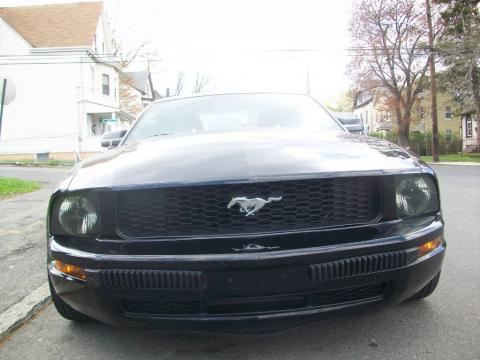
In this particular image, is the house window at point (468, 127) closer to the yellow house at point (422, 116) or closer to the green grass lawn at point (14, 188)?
the yellow house at point (422, 116)

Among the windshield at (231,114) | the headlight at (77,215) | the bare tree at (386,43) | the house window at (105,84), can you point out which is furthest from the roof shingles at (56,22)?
the headlight at (77,215)

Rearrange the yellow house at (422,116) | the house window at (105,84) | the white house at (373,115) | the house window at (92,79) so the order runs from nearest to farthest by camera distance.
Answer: the house window at (92,79)
the house window at (105,84)
the yellow house at (422,116)
the white house at (373,115)

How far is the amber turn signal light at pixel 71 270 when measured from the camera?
1996 mm

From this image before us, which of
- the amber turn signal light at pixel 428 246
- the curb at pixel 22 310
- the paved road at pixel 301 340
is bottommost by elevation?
the paved road at pixel 301 340

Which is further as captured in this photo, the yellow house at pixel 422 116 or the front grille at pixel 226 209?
the yellow house at pixel 422 116

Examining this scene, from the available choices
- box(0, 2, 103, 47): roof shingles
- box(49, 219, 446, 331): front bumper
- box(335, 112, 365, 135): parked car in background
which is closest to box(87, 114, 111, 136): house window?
box(0, 2, 103, 47): roof shingles

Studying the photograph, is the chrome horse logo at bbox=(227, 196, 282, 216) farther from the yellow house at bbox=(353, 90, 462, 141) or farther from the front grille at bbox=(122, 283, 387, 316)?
→ the yellow house at bbox=(353, 90, 462, 141)

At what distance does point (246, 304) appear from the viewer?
1950mm

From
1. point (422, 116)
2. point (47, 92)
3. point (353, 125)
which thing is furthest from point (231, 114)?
point (422, 116)

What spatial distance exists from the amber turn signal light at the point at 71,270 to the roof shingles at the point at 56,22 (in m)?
28.7

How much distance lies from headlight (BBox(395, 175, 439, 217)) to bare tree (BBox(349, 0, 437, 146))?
31.2 m

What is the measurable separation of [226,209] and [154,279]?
1.39 ft

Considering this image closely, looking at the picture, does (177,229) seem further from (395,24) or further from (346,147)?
(395,24)

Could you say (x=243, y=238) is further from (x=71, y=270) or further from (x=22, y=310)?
(x=22, y=310)
